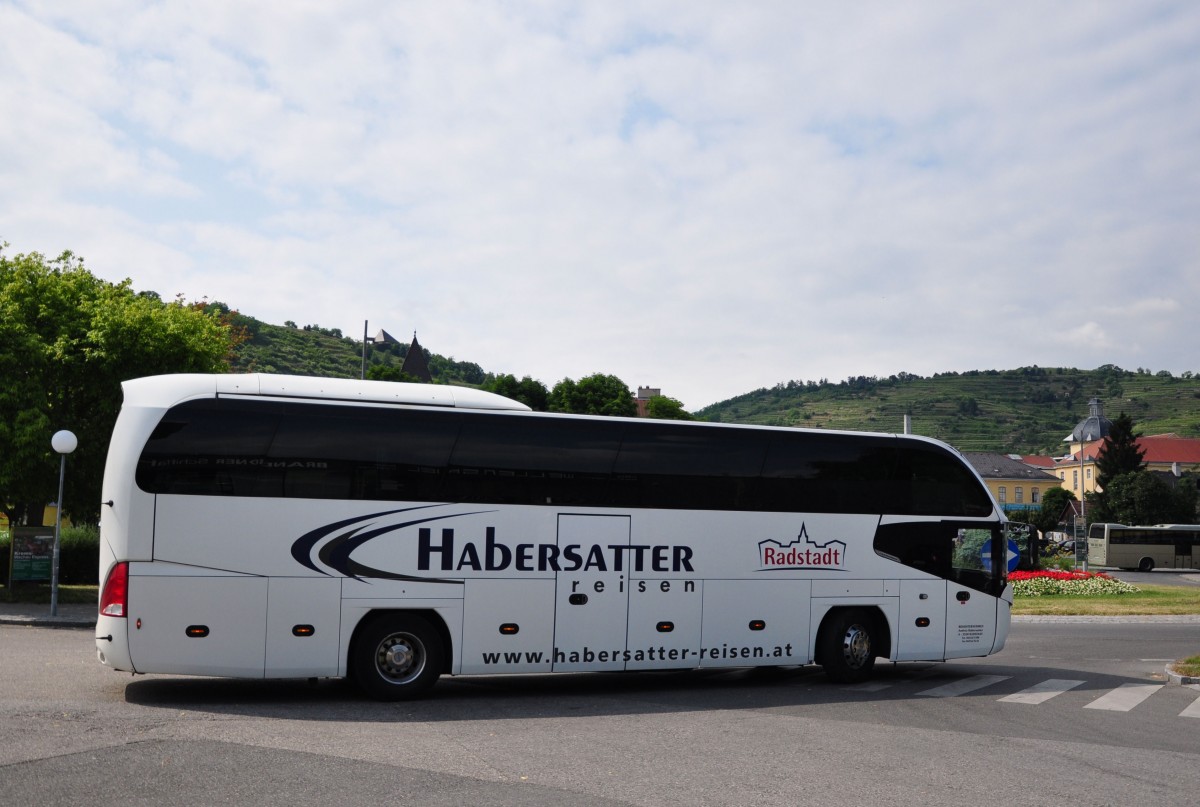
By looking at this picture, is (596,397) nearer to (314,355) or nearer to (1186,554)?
(314,355)

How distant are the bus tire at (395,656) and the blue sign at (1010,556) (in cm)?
821

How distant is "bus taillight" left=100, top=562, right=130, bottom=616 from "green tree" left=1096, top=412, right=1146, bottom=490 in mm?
103258

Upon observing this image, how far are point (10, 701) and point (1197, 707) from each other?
44.9 feet

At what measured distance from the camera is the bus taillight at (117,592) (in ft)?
36.8

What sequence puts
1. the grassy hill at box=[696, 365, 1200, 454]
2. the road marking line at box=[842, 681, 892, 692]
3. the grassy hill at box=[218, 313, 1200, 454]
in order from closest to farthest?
the road marking line at box=[842, 681, 892, 692] < the grassy hill at box=[218, 313, 1200, 454] < the grassy hill at box=[696, 365, 1200, 454]

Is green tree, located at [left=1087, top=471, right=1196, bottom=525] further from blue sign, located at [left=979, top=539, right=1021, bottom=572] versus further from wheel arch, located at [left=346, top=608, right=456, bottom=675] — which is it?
wheel arch, located at [left=346, top=608, right=456, bottom=675]

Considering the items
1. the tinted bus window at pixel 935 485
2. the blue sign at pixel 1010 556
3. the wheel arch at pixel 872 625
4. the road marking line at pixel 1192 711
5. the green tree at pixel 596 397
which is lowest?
the road marking line at pixel 1192 711

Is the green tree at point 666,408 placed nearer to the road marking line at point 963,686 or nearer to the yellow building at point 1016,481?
the yellow building at point 1016,481

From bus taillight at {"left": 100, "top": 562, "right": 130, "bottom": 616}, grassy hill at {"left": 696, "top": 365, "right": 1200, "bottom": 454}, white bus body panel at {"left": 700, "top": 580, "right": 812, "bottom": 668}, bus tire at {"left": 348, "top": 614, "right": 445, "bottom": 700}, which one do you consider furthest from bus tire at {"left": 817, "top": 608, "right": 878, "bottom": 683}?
grassy hill at {"left": 696, "top": 365, "right": 1200, "bottom": 454}

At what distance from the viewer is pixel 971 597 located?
15.8m

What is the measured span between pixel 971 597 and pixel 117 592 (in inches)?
445

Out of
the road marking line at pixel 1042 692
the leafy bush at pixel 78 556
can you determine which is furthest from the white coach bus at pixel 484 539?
the leafy bush at pixel 78 556

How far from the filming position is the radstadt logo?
1416 centimetres

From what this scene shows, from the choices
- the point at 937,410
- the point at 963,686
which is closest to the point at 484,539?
the point at 963,686
